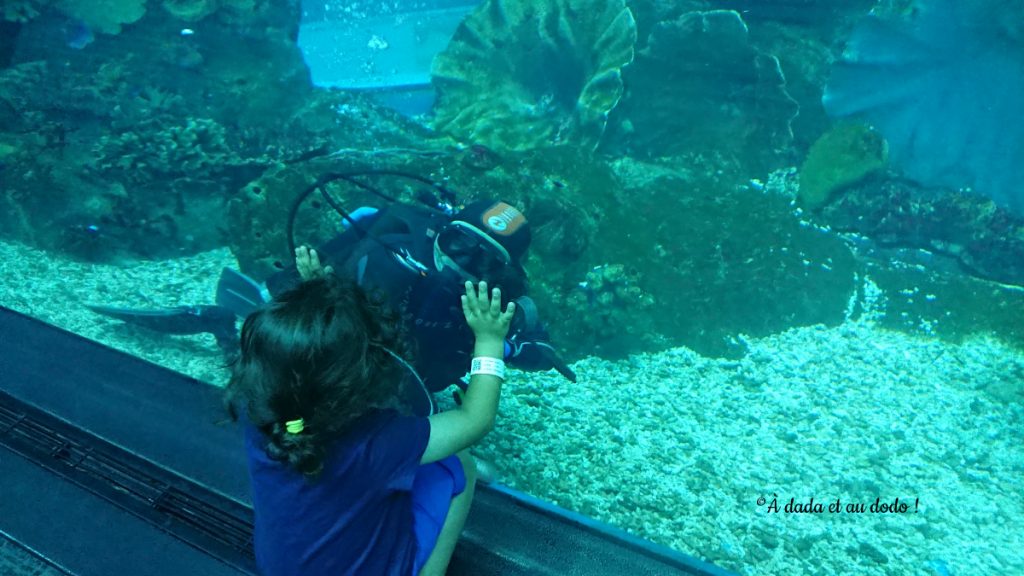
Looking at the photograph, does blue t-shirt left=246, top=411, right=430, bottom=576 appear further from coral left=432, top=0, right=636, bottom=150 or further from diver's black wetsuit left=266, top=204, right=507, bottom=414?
coral left=432, top=0, right=636, bottom=150

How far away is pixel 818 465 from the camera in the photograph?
11.2ft

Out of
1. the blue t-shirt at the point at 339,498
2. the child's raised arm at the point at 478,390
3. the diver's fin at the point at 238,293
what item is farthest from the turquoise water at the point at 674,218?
the blue t-shirt at the point at 339,498

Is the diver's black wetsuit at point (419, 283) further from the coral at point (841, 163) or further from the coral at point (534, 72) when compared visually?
the coral at point (841, 163)

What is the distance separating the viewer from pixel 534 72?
25.8 ft

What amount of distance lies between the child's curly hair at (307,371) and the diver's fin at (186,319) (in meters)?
2.79

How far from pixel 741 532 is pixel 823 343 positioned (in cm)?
263

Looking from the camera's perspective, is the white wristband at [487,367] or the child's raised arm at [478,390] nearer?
the child's raised arm at [478,390]

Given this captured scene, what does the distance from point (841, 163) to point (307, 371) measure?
7276 millimetres

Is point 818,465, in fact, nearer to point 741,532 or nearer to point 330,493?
point 741,532

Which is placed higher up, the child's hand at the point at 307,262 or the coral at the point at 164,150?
the coral at the point at 164,150

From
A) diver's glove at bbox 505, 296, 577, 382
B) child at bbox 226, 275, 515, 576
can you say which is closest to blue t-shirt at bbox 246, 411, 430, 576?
child at bbox 226, 275, 515, 576

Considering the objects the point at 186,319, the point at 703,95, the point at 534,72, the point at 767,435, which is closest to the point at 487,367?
the point at 767,435

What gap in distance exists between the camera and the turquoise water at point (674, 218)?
10.6 feet

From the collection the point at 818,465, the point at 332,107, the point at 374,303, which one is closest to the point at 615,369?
the point at 818,465
